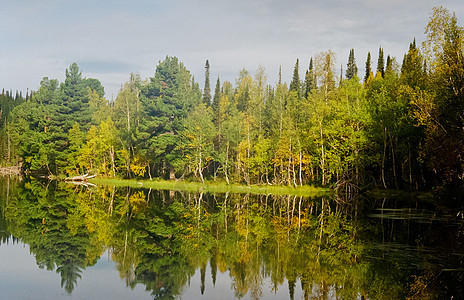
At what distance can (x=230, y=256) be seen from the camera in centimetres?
1596

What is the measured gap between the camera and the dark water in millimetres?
11695

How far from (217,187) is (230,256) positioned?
41.2 m

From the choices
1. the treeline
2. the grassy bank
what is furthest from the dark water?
the grassy bank

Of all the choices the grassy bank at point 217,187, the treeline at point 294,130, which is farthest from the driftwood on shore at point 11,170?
the grassy bank at point 217,187

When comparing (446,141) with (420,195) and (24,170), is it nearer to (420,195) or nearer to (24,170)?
(420,195)

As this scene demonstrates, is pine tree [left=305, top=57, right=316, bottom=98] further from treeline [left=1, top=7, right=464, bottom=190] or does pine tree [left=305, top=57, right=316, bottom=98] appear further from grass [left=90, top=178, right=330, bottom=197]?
grass [left=90, top=178, right=330, bottom=197]

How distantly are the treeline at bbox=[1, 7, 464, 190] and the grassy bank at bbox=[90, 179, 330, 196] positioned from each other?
2005mm

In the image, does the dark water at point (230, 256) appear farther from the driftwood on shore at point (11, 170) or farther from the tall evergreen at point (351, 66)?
the driftwood on shore at point (11, 170)

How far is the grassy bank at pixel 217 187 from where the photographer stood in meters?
50.1

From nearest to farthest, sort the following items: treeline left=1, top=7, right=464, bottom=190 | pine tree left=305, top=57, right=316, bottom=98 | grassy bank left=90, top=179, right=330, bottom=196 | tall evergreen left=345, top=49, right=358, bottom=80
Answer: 1. treeline left=1, top=7, right=464, bottom=190
2. grassy bank left=90, top=179, right=330, bottom=196
3. pine tree left=305, top=57, right=316, bottom=98
4. tall evergreen left=345, top=49, right=358, bottom=80

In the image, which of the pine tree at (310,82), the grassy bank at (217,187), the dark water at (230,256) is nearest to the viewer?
the dark water at (230,256)

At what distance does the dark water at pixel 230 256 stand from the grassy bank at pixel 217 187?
866 inches

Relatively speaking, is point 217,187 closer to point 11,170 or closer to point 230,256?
point 230,256

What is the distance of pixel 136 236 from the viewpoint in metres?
20.1
